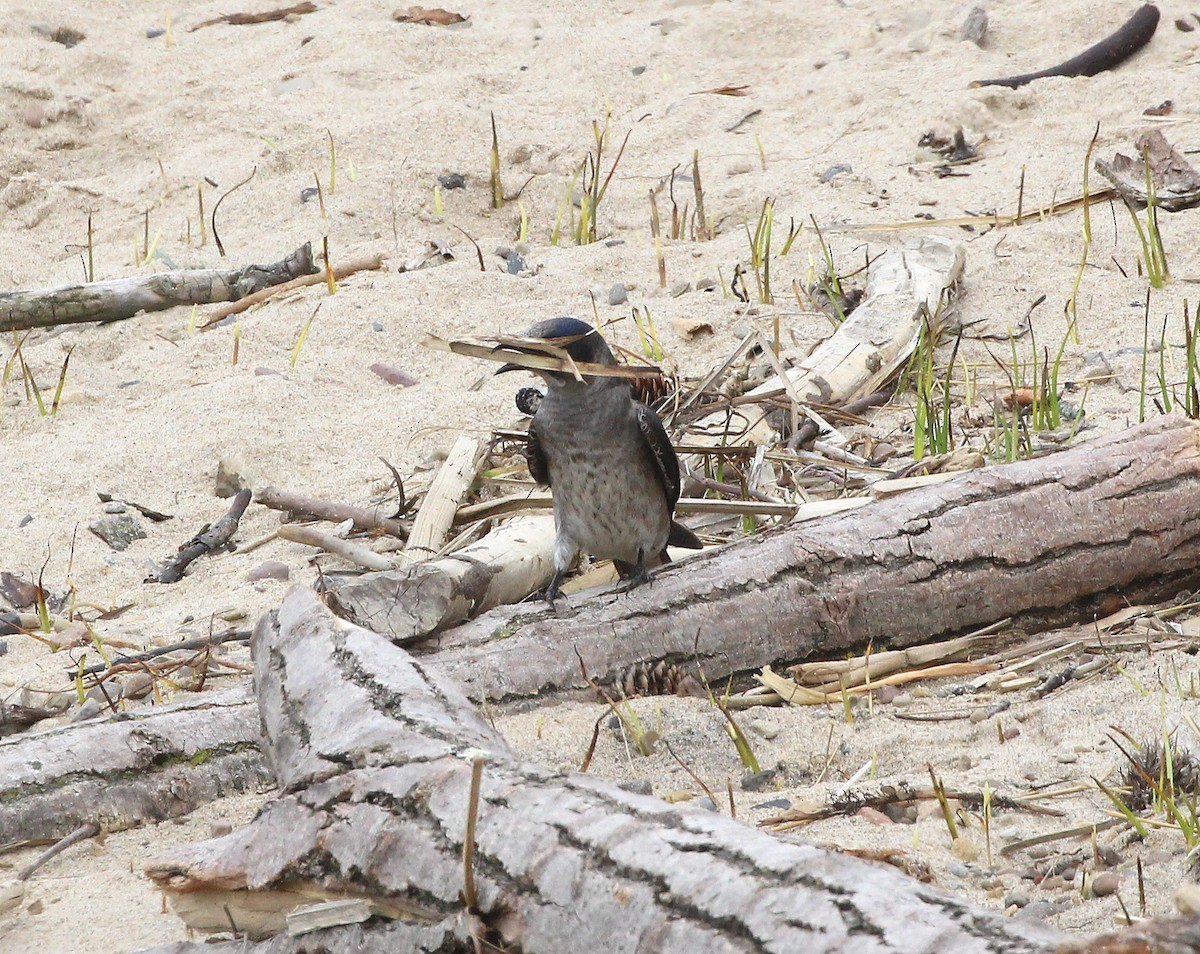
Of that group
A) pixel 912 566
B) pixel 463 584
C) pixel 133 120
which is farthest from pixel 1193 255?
pixel 133 120

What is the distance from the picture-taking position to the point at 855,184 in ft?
20.2

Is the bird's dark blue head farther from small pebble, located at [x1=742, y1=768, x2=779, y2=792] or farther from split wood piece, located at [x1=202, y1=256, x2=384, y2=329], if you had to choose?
split wood piece, located at [x1=202, y1=256, x2=384, y2=329]

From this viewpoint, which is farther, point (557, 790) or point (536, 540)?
point (536, 540)

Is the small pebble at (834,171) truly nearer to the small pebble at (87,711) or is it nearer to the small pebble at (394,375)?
the small pebble at (394,375)

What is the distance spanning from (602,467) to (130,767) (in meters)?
1.48

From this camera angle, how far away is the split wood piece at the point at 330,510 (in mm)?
4137

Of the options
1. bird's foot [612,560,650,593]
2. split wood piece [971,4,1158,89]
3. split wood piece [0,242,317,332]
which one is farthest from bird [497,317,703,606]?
split wood piece [971,4,1158,89]

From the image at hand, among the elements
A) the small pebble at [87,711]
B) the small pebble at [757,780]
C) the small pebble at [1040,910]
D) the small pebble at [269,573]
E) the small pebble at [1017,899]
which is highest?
the small pebble at [1040,910]

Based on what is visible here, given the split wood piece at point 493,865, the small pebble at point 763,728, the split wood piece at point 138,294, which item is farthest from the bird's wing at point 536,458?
the split wood piece at point 138,294

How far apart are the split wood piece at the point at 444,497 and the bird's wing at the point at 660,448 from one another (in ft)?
1.97

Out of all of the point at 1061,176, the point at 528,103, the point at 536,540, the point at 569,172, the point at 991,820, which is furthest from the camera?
the point at 528,103

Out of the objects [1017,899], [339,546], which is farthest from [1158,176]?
[1017,899]

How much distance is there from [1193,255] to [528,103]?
3.47 m

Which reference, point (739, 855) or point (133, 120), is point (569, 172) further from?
point (739, 855)
